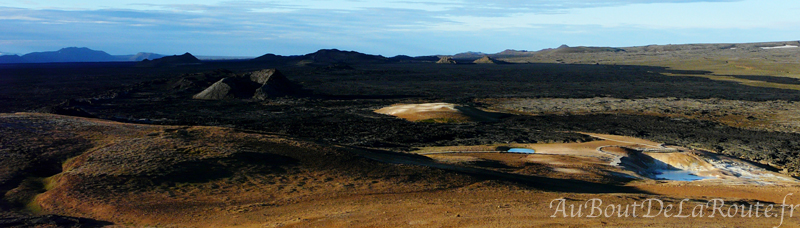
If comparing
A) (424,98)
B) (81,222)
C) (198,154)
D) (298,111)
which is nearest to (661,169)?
(198,154)

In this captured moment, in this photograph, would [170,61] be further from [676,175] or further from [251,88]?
[676,175]

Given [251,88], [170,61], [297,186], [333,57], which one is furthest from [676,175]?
[170,61]

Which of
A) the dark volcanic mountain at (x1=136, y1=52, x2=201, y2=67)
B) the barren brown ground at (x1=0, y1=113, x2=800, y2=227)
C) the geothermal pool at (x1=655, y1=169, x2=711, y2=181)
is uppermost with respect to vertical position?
the dark volcanic mountain at (x1=136, y1=52, x2=201, y2=67)

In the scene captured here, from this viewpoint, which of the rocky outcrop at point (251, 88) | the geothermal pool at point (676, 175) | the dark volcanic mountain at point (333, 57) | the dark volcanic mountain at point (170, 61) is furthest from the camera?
the dark volcanic mountain at point (333, 57)

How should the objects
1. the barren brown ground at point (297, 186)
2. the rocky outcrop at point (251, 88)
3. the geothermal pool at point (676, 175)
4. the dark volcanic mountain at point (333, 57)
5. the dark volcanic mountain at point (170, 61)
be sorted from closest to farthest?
the barren brown ground at point (297, 186) < the geothermal pool at point (676, 175) < the rocky outcrop at point (251, 88) < the dark volcanic mountain at point (170, 61) < the dark volcanic mountain at point (333, 57)

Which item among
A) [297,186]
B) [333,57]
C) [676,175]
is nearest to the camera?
[297,186]

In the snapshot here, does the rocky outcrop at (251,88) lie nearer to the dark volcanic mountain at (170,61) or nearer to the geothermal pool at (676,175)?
the geothermal pool at (676,175)

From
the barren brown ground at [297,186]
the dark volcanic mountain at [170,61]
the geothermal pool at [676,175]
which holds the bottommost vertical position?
the geothermal pool at [676,175]

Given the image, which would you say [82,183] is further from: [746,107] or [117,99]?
[746,107]

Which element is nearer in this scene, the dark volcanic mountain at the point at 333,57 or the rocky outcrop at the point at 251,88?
the rocky outcrop at the point at 251,88

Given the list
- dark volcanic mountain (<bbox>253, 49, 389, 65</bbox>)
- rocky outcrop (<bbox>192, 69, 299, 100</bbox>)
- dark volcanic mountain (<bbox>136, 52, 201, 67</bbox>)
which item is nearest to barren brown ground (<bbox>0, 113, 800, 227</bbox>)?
rocky outcrop (<bbox>192, 69, 299, 100</bbox>)

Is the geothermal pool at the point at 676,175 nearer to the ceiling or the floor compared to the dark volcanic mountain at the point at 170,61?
nearer to the floor

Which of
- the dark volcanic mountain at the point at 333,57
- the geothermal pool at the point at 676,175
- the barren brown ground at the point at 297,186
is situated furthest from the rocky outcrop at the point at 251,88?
the dark volcanic mountain at the point at 333,57

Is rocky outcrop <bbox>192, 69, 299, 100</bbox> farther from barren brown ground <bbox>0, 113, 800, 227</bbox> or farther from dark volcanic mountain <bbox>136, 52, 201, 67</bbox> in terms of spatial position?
dark volcanic mountain <bbox>136, 52, 201, 67</bbox>
